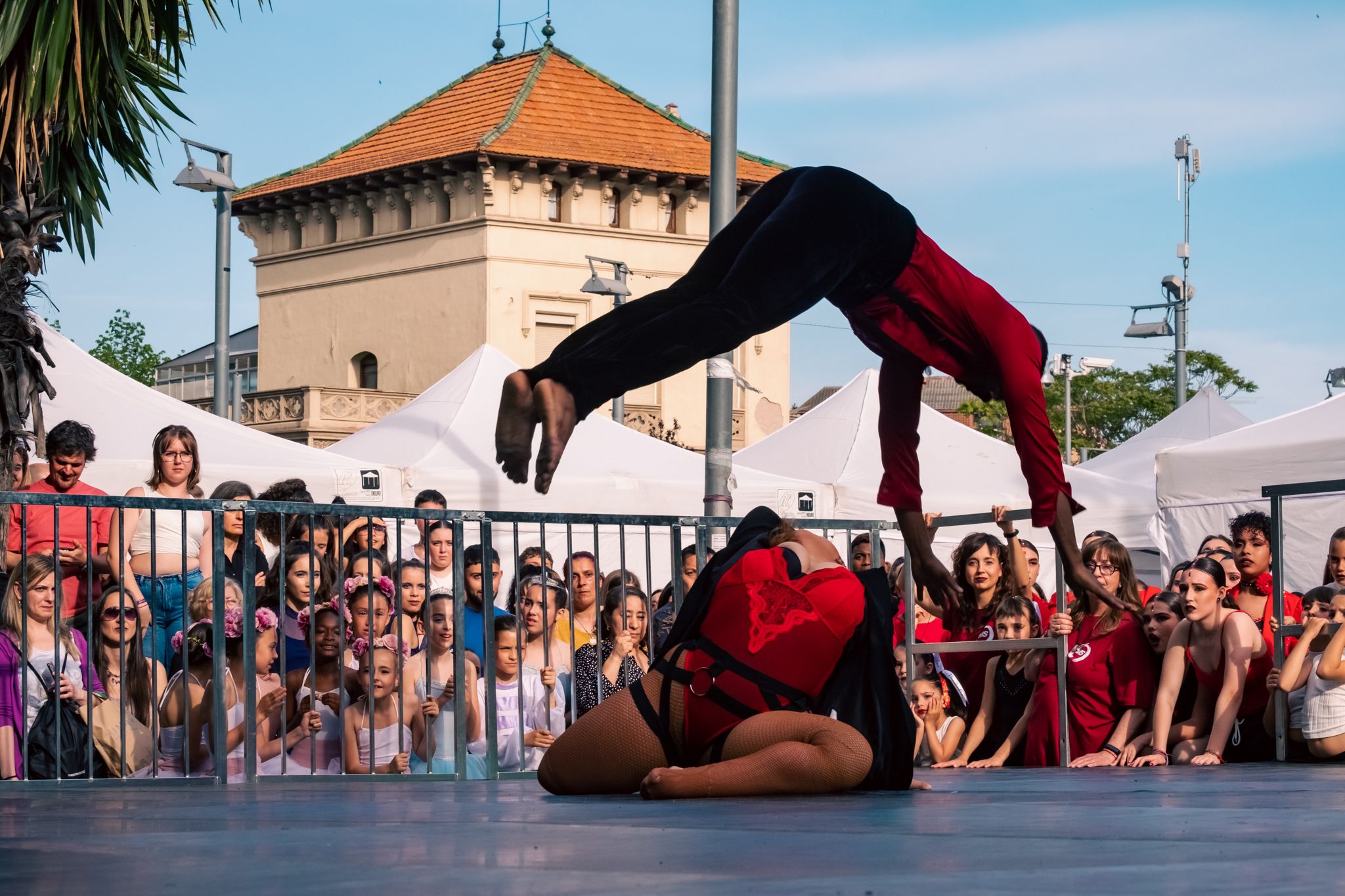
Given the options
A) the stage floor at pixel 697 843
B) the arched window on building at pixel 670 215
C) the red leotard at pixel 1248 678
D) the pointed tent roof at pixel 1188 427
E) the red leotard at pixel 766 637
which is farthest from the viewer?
the arched window on building at pixel 670 215

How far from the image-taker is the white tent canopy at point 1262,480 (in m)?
12.0

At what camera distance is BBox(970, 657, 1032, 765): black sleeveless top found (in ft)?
26.5

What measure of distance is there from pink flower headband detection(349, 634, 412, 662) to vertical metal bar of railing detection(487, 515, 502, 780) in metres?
0.34

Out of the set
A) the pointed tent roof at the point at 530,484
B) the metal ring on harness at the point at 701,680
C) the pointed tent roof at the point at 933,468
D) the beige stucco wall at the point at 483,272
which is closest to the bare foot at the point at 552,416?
the metal ring on harness at the point at 701,680

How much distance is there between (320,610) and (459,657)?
1.94 ft

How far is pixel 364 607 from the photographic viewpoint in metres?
7.43

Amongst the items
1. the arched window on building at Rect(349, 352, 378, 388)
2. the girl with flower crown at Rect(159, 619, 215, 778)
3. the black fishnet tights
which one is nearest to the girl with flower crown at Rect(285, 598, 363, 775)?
the girl with flower crown at Rect(159, 619, 215, 778)

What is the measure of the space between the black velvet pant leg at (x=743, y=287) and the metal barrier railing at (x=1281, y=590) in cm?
205

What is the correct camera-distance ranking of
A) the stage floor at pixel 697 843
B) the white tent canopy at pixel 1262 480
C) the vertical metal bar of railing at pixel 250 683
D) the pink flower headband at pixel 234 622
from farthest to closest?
the white tent canopy at pixel 1262 480 → the pink flower headband at pixel 234 622 → the vertical metal bar of railing at pixel 250 683 → the stage floor at pixel 697 843

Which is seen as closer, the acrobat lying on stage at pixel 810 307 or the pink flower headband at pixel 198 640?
the acrobat lying on stage at pixel 810 307

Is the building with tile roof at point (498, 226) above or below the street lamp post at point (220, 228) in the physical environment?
above

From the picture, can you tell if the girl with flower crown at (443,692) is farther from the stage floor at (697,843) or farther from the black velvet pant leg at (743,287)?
the stage floor at (697,843)

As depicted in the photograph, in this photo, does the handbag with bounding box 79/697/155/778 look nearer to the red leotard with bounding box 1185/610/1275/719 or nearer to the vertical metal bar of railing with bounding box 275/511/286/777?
the vertical metal bar of railing with bounding box 275/511/286/777

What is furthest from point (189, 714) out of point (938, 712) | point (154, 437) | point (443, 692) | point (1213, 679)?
point (154, 437)
